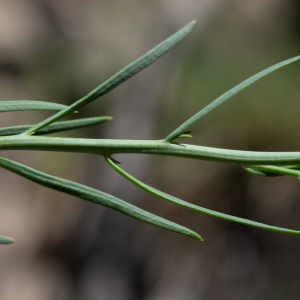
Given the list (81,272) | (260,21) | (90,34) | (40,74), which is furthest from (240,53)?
(81,272)

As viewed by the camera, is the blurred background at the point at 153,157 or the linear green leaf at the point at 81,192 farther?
the blurred background at the point at 153,157

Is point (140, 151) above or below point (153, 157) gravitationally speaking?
below

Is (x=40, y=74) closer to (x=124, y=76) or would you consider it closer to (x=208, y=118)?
(x=208, y=118)

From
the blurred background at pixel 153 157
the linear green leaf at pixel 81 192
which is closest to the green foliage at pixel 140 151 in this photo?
the linear green leaf at pixel 81 192

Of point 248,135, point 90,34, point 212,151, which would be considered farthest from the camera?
point 90,34

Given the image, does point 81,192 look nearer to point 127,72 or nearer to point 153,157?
point 127,72

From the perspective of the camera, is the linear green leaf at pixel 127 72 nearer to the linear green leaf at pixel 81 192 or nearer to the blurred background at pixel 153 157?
the linear green leaf at pixel 81 192

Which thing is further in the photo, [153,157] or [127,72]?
[153,157]

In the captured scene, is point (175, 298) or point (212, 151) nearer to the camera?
point (212, 151)

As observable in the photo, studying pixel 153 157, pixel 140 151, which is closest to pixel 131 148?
pixel 140 151
